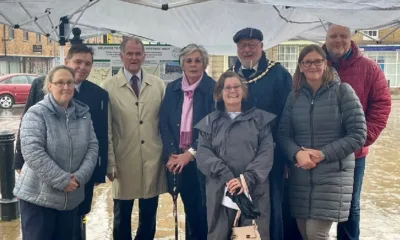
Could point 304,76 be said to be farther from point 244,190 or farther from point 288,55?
point 288,55

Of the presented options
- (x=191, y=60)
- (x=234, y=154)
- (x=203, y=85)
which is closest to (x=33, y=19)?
(x=191, y=60)

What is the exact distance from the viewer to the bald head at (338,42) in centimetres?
391

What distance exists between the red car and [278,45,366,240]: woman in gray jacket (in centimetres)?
1793

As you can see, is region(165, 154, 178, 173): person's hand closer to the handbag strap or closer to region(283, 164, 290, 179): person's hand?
the handbag strap

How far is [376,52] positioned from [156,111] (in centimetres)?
2850

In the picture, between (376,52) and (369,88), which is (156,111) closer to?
(369,88)

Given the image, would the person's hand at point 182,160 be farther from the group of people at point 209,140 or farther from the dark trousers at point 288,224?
the dark trousers at point 288,224

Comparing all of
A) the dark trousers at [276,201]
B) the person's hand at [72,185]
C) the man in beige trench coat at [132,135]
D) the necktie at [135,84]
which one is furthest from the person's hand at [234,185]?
the necktie at [135,84]

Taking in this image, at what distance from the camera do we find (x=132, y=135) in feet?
13.5

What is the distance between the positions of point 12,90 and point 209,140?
59.3ft

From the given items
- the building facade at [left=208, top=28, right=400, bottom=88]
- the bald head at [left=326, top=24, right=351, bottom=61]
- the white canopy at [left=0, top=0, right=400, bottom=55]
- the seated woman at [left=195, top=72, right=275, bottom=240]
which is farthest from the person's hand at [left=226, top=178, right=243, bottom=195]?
the building facade at [left=208, top=28, right=400, bottom=88]

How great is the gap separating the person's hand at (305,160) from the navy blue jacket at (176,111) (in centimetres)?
101

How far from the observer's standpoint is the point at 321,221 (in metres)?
3.42

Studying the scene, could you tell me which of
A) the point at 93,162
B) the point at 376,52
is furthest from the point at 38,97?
the point at 376,52
